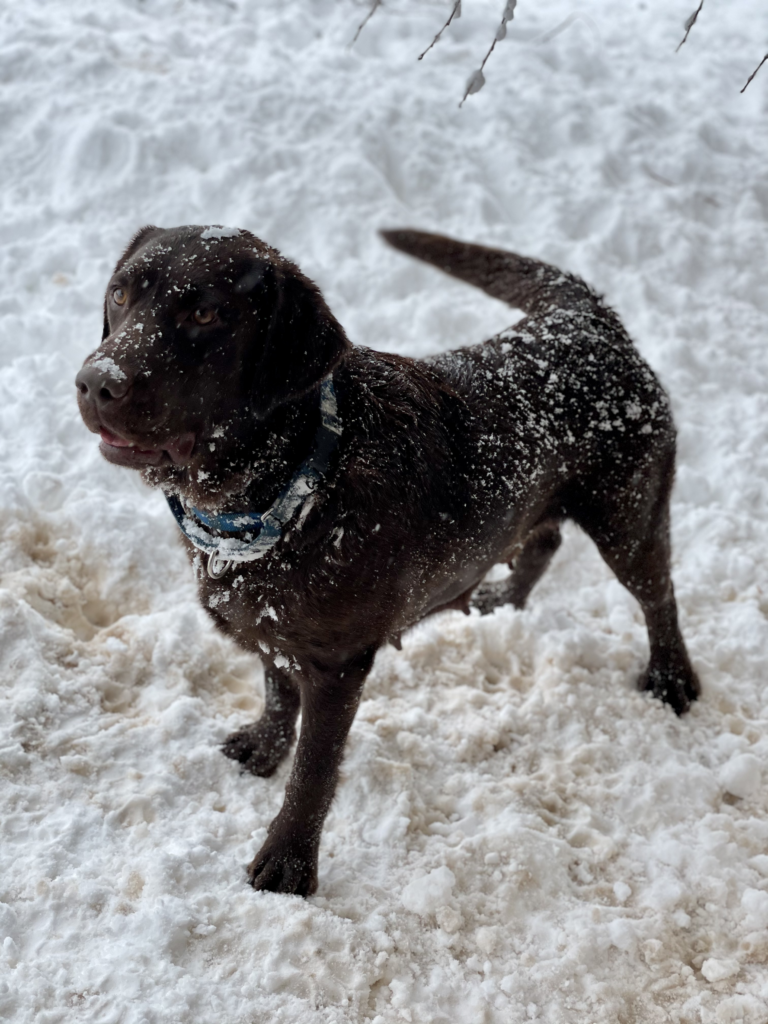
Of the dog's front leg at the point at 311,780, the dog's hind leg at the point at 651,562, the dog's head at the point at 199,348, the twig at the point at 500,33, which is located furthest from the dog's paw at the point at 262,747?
the twig at the point at 500,33

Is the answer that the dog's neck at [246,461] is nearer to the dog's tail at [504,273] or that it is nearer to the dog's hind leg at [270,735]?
the dog's hind leg at [270,735]

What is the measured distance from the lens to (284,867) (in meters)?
2.51

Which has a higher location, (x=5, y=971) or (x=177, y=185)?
(x=177, y=185)

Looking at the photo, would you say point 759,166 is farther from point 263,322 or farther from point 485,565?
point 263,322

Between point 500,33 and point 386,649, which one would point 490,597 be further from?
point 500,33

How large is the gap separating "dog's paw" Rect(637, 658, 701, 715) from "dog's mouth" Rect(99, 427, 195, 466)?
214 centimetres

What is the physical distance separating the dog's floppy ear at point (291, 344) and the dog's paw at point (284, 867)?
4.24ft

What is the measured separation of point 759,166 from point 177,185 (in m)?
4.04

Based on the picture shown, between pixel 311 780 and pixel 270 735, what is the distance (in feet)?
1.51

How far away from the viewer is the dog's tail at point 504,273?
310cm

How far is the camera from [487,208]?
5.45 metres

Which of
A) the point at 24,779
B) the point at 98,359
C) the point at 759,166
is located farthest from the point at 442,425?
the point at 759,166

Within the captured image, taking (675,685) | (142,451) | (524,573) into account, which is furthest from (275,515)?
(675,685)

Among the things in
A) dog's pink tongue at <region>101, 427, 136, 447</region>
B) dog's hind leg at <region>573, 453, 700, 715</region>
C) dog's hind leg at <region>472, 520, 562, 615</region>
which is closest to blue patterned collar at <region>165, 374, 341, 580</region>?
dog's pink tongue at <region>101, 427, 136, 447</region>
